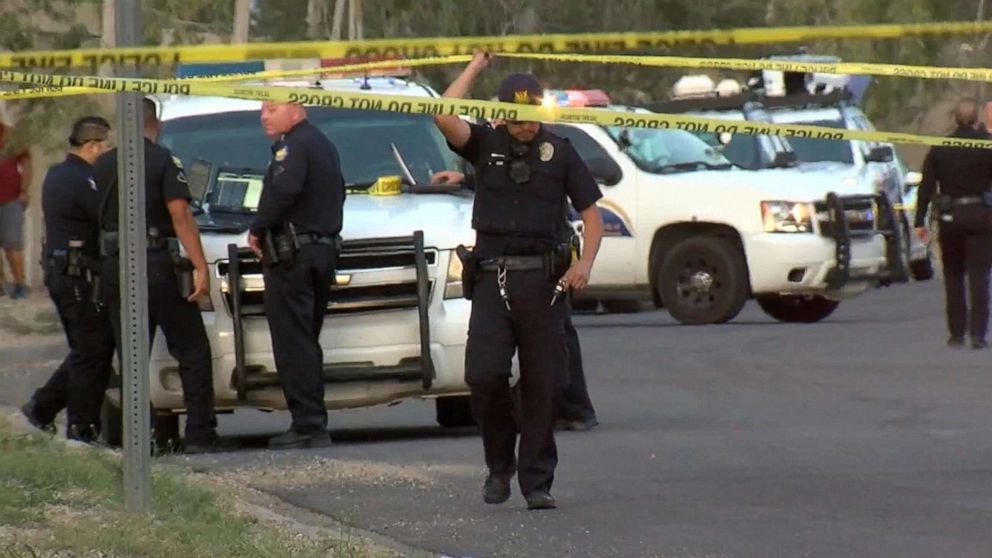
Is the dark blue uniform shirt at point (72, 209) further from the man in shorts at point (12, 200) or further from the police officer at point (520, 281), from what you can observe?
the man in shorts at point (12, 200)

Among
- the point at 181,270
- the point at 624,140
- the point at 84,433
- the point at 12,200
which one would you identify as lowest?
the point at 84,433

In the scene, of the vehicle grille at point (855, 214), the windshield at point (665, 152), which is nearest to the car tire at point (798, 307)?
the vehicle grille at point (855, 214)

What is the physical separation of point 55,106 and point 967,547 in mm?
22279

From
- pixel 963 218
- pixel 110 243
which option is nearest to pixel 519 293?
pixel 110 243

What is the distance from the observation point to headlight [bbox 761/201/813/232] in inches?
787

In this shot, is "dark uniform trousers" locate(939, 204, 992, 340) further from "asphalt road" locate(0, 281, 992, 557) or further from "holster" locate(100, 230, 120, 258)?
"holster" locate(100, 230, 120, 258)

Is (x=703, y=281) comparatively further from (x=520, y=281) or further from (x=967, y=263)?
(x=520, y=281)

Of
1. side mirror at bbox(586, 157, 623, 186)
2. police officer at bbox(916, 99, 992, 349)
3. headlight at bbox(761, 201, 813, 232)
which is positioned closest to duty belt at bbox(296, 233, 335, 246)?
police officer at bbox(916, 99, 992, 349)

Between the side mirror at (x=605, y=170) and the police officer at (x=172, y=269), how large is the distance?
9109 millimetres

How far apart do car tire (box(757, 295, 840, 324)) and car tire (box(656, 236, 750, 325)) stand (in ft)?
3.66

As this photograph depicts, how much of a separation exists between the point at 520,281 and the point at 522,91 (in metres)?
0.74

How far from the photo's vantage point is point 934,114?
6397 cm

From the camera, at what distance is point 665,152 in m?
21.0

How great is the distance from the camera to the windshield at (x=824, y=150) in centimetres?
2308
